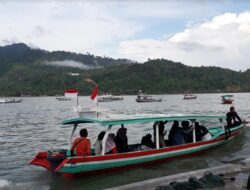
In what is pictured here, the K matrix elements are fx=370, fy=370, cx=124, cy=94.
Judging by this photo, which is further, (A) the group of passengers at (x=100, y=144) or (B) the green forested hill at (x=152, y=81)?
(B) the green forested hill at (x=152, y=81)

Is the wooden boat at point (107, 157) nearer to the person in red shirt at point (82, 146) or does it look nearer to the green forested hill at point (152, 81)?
the person in red shirt at point (82, 146)

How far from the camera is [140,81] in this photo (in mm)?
182625

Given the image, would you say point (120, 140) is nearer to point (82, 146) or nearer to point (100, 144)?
point (100, 144)

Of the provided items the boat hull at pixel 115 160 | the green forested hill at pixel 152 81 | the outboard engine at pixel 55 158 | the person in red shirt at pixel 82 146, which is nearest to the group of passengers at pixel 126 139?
the person in red shirt at pixel 82 146

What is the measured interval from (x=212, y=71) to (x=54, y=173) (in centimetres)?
19005

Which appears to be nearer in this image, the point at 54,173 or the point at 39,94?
the point at 54,173

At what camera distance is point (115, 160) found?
13.9 metres

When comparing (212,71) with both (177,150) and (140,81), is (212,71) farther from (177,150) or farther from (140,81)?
(177,150)

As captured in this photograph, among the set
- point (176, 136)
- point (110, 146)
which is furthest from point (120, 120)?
point (176, 136)

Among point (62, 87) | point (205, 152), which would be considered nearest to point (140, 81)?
point (62, 87)

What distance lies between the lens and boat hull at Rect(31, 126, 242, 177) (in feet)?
42.5

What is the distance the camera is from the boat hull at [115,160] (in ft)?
42.5

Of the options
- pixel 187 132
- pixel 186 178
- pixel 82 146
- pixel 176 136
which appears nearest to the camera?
pixel 186 178

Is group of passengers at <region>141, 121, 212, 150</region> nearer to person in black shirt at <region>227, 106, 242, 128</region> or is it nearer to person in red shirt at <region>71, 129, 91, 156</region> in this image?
person in red shirt at <region>71, 129, 91, 156</region>
